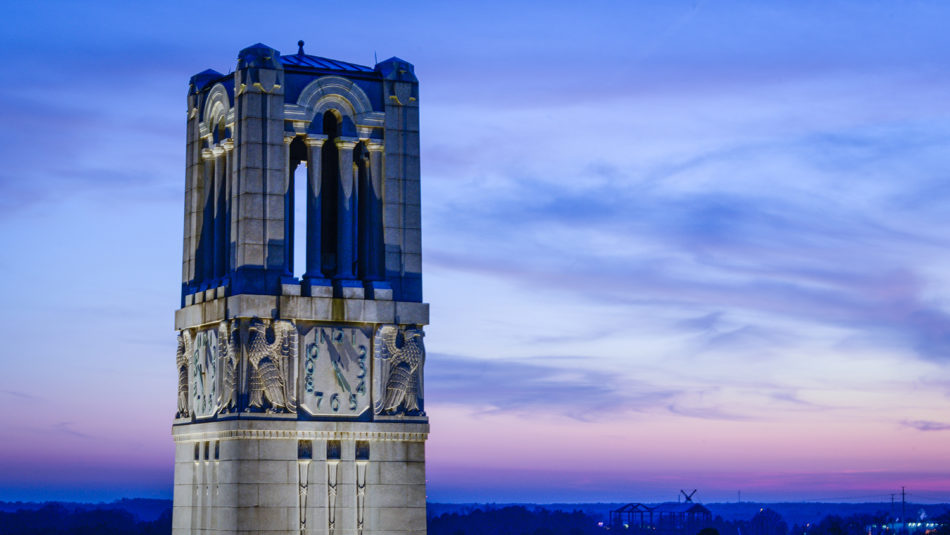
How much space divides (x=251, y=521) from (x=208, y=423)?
10.0 ft

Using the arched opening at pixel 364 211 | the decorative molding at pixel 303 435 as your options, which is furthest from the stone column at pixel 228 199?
the decorative molding at pixel 303 435

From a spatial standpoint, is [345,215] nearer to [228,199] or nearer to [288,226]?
[288,226]

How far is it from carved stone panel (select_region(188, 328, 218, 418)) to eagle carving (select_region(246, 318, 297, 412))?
1.43 meters

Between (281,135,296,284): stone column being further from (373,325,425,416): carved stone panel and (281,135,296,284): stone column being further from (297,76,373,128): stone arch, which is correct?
(373,325,425,416): carved stone panel

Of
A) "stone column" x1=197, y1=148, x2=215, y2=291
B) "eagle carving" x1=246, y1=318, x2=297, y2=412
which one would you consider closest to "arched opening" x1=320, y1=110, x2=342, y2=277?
"stone column" x1=197, y1=148, x2=215, y2=291

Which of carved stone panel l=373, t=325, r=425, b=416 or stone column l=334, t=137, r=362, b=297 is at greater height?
stone column l=334, t=137, r=362, b=297

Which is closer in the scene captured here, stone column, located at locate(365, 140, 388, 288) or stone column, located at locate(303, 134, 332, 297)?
stone column, located at locate(303, 134, 332, 297)

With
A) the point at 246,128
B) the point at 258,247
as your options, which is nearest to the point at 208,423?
the point at 258,247

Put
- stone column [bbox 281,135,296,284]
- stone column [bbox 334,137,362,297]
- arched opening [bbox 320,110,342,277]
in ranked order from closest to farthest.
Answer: stone column [bbox 281,135,296,284], stone column [bbox 334,137,362,297], arched opening [bbox 320,110,342,277]

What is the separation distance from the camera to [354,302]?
39.5 meters

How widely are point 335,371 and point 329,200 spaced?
584cm

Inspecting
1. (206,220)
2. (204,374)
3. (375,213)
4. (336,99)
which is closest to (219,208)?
(206,220)

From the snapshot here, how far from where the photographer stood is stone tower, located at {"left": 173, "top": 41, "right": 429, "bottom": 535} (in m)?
38.4

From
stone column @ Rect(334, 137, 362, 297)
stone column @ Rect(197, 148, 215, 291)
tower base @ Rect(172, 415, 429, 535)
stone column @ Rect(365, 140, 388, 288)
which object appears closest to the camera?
tower base @ Rect(172, 415, 429, 535)
